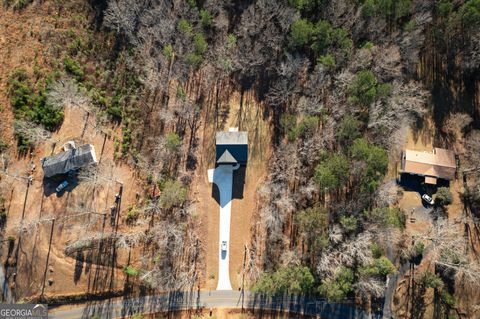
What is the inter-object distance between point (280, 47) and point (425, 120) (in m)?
24.6

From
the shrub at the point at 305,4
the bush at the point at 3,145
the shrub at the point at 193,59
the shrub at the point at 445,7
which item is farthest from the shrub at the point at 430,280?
the bush at the point at 3,145

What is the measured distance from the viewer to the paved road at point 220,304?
51812mm

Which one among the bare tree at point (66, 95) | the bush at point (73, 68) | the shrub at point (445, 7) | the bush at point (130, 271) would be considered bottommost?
the bush at point (130, 271)

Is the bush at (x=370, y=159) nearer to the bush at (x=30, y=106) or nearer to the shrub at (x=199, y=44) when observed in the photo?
the shrub at (x=199, y=44)

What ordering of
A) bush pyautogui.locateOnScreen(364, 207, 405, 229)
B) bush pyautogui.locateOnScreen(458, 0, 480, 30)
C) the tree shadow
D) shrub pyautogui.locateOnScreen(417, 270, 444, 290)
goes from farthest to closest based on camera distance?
the tree shadow
shrub pyautogui.locateOnScreen(417, 270, 444, 290)
bush pyautogui.locateOnScreen(458, 0, 480, 30)
bush pyautogui.locateOnScreen(364, 207, 405, 229)

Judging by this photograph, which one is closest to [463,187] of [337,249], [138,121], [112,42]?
[337,249]

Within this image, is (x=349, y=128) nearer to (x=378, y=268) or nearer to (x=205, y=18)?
(x=378, y=268)

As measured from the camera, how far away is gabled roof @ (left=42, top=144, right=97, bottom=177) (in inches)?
2045

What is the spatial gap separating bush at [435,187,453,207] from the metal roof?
29.0 metres

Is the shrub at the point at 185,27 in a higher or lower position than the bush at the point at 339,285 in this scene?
higher

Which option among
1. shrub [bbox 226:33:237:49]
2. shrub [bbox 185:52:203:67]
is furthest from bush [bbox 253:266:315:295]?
shrub [bbox 226:33:237:49]

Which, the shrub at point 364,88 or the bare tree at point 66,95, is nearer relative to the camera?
the shrub at point 364,88

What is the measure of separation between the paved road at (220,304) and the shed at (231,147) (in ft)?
62.8

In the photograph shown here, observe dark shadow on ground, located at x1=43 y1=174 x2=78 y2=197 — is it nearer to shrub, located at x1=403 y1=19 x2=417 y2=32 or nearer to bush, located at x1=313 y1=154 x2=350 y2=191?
bush, located at x1=313 y1=154 x2=350 y2=191
